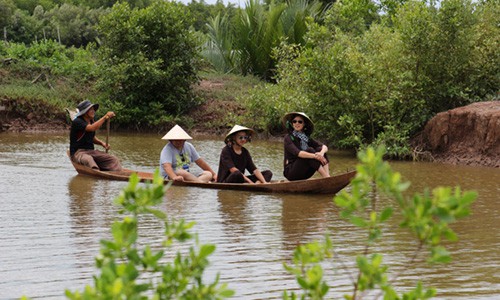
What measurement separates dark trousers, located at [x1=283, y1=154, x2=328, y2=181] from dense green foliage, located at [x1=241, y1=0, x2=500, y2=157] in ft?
16.5

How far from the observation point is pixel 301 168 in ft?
38.4

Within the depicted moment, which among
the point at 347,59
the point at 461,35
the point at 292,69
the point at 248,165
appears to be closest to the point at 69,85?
the point at 292,69

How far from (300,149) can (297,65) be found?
8435 mm

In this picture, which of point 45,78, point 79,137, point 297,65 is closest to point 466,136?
point 297,65

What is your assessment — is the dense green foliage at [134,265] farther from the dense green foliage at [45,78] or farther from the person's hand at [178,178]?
the dense green foliage at [45,78]

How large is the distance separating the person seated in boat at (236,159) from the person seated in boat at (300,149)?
17.4 inches

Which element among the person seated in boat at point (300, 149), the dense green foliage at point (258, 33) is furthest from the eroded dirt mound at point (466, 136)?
the dense green foliage at point (258, 33)

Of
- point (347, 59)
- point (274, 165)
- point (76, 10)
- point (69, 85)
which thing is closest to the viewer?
point (274, 165)

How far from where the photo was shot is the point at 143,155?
678 inches

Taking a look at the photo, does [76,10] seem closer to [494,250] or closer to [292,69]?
[292,69]

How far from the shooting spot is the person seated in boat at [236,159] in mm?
11625

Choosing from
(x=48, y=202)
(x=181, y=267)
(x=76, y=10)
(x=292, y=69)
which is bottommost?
(x=48, y=202)

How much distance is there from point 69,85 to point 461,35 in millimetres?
11648

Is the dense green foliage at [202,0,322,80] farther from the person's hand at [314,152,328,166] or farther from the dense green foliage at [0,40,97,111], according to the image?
the person's hand at [314,152,328,166]
